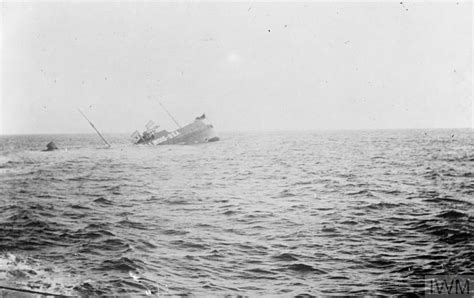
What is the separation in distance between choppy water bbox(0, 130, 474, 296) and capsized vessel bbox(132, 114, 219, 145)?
28.0 meters

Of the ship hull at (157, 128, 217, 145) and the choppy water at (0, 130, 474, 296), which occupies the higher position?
the ship hull at (157, 128, 217, 145)

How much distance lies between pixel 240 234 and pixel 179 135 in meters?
38.6

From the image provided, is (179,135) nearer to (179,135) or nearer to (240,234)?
(179,135)

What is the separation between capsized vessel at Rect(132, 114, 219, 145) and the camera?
49.1 m

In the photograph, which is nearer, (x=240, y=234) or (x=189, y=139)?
(x=240, y=234)

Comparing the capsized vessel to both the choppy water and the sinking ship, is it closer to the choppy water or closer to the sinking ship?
the sinking ship

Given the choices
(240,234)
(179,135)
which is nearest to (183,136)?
(179,135)

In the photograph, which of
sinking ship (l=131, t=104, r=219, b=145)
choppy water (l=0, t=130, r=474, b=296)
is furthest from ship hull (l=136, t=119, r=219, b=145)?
choppy water (l=0, t=130, r=474, b=296)

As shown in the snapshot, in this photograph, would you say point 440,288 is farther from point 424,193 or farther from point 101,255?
point 424,193

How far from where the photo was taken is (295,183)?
19.6 meters

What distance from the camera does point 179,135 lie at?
49.1 m

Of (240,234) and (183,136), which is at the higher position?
(183,136)

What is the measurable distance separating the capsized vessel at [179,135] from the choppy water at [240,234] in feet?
91.9

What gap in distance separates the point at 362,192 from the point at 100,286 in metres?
12.6
